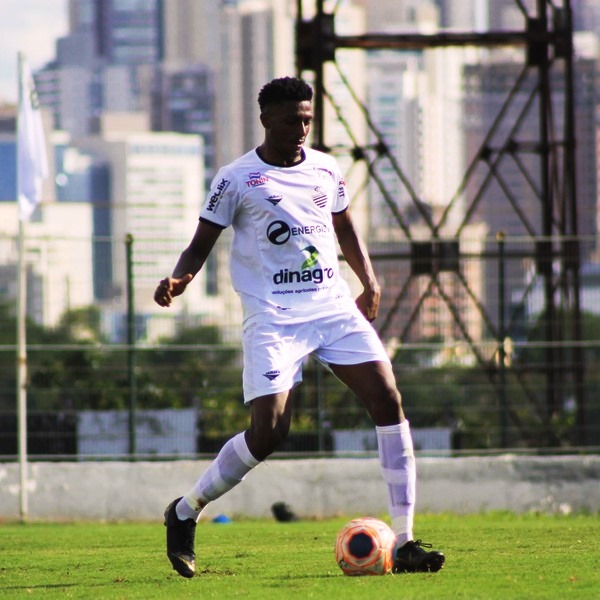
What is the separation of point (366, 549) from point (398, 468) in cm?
49

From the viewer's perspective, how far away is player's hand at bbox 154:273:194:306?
7.34 meters

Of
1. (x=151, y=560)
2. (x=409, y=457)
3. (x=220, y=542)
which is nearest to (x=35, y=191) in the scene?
(x=220, y=542)

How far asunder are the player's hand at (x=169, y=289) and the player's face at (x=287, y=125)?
0.78 m

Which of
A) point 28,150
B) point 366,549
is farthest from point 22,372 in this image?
point 366,549

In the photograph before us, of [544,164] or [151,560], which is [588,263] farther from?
[151,560]

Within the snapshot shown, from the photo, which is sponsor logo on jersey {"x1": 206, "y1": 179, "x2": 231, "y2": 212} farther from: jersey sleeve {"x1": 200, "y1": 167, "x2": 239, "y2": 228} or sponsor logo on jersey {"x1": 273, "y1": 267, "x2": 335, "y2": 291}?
sponsor logo on jersey {"x1": 273, "y1": 267, "x2": 335, "y2": 291}

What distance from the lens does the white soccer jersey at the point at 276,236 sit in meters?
7.57

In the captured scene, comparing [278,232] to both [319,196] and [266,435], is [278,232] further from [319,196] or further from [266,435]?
[266,435]

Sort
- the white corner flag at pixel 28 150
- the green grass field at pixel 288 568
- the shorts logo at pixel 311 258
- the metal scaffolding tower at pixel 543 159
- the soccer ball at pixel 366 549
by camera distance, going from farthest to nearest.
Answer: the metal scaffolding tower at pixel 543 159, the white corner flag at pixel 28 150, the shorts logo at pixel 311 258, the soccer ball at pixel 366 549, the green grass field at pixel 288 568

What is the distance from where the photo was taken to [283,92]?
7566mm

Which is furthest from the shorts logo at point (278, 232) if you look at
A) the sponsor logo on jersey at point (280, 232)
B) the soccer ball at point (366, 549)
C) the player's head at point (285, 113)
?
the soccer ball at point (366, 549)

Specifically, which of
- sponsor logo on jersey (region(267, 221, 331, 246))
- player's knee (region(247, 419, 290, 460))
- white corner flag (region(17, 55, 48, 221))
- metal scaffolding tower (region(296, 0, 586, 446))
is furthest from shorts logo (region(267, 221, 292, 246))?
metal scaffolding tower (region(296, 0, 586, 446))

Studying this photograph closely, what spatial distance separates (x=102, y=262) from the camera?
1772cm

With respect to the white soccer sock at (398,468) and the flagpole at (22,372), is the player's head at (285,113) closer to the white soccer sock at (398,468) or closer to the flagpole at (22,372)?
the white soccer sock at (398,468)
